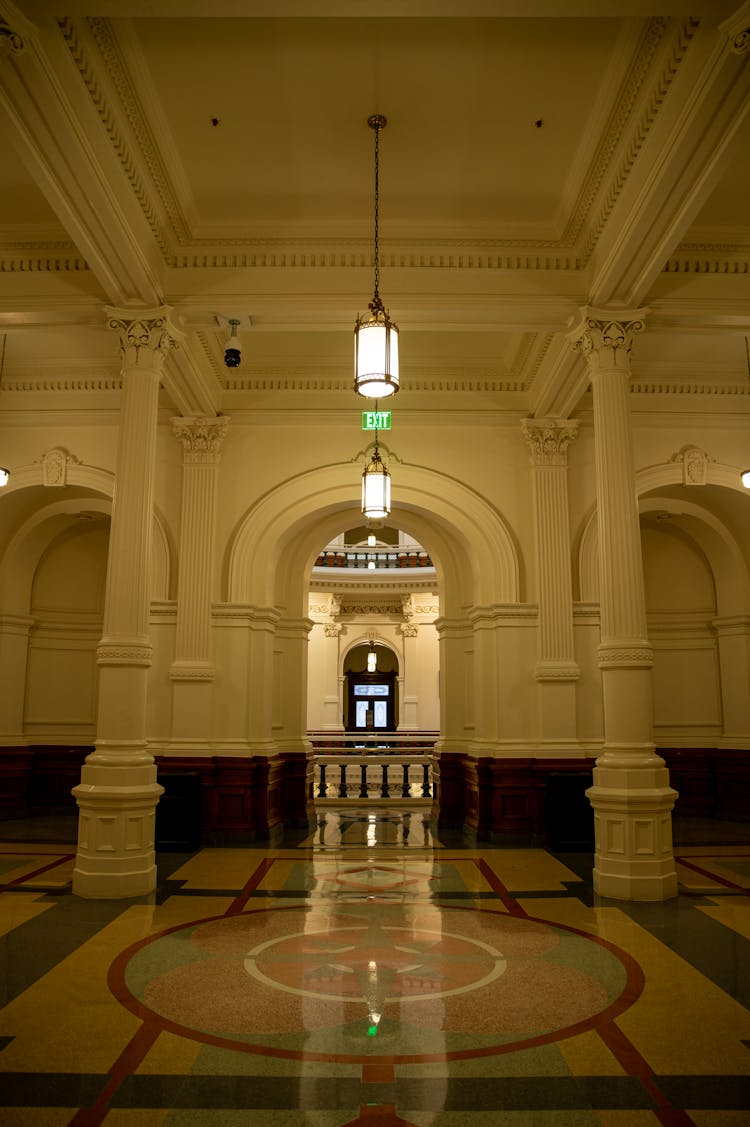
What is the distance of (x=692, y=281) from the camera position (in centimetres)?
769

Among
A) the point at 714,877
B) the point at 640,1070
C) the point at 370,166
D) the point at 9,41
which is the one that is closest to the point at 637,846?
the point at 714,877

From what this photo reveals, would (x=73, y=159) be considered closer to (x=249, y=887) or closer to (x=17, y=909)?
(x=17, y=909)

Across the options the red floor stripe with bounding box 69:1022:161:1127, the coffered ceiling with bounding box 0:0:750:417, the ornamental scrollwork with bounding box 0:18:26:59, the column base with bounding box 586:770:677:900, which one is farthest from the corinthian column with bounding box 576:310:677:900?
the ornamental scrollwork with bounding box 0:18:26:59

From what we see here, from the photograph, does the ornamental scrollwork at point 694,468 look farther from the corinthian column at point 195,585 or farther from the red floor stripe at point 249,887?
the red floor stripe at point 249,887

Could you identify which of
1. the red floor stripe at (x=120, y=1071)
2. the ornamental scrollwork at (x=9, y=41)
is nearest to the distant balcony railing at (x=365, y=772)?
the red floor stripe at (x=120, y=1071)

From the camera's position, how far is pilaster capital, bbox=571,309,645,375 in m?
7.66

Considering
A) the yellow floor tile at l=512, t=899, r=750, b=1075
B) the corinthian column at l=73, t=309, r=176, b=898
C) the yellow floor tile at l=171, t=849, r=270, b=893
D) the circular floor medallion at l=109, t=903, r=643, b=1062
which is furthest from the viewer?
the yellow floor tile at l=171, t=849, r=270, b=893

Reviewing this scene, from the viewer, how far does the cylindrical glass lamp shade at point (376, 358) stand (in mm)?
5605

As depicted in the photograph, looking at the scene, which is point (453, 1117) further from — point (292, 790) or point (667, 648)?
point (667, 648)

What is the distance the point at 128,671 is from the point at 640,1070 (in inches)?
198

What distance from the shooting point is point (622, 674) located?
7.12 meters

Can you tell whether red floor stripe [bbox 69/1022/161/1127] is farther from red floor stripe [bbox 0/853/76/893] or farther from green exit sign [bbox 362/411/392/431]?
green exit sign [bbox 362/411/392/431]

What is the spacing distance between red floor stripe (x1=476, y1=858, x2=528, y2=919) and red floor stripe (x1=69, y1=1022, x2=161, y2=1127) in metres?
3.24

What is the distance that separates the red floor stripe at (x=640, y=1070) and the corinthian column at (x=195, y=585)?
6.76 m
